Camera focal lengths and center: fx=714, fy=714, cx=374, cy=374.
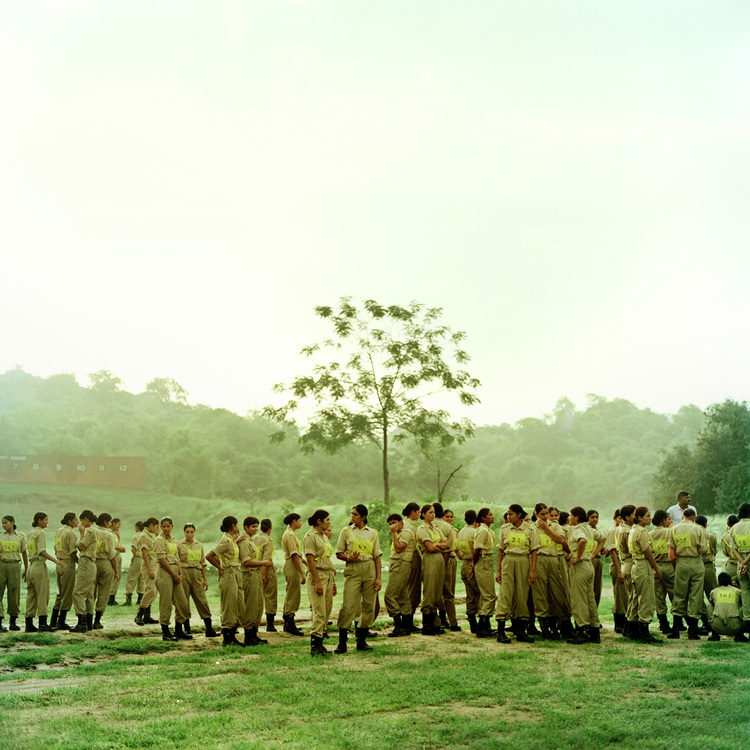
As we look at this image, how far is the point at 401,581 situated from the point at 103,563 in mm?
5672

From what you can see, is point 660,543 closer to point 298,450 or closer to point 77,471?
point 77,471

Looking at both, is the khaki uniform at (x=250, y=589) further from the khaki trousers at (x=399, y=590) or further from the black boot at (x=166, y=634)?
the khaki trousers at (x=399, y=590)

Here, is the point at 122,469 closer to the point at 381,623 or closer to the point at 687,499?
the point at 381,623

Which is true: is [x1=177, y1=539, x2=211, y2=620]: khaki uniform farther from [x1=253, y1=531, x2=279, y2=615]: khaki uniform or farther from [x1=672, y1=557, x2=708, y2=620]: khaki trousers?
[x1=672, y1=557, x2=708, y2=620]: khaki trousers

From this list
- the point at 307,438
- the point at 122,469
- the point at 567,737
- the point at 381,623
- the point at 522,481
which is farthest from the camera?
the point at 522,481

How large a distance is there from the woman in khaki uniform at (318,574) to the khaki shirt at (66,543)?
5.43 m

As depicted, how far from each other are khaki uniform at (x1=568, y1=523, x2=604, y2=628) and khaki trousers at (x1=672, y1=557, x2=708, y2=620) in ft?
5.25

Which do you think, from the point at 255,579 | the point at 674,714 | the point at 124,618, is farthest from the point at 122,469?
the point at 674,714

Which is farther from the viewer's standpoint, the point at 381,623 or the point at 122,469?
the point at 122,469

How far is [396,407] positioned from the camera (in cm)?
3183

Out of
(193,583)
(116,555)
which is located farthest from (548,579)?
(116,555)

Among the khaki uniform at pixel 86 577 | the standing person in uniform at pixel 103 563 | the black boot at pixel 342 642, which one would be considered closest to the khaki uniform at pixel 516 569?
the black boot at pixel 342 642

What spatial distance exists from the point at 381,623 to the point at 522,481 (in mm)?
70175

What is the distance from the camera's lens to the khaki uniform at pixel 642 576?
11.6 meters
